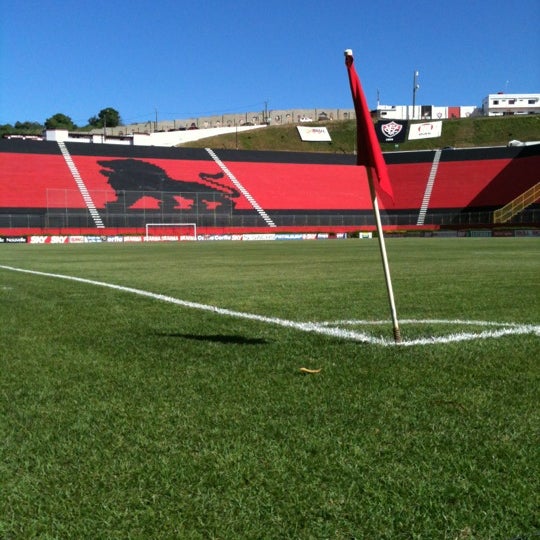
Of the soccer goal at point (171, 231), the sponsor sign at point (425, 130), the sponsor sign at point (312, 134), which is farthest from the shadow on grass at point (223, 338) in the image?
the sponsor sign at point (312, 134)

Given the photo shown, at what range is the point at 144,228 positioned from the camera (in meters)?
56.0

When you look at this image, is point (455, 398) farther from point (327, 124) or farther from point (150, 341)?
point (327, 124)

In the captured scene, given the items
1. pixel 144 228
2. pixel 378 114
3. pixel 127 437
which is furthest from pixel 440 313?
pixel 378 114

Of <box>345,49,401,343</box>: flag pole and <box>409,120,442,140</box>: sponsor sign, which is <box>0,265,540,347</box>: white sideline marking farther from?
<box>409,120,442,140</box>: sponsor sign

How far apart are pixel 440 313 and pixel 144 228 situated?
5097cm

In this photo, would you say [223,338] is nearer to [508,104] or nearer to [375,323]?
[375,323]

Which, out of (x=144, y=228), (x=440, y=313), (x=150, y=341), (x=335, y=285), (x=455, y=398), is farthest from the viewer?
(x=144, y=228)

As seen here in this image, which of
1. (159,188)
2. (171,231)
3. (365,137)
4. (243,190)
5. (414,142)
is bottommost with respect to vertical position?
(171,231)

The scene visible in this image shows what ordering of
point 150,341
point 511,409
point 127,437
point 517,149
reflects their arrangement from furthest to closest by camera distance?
point 517,149
point 150,341
point 511,409
point 127,437

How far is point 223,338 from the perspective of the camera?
5.48 metres

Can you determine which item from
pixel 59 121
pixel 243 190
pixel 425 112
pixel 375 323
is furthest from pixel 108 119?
pixel 375 323

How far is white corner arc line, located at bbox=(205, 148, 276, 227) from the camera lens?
61.3 metres

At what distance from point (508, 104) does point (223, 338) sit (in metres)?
136

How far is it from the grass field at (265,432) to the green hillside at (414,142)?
88.7 m
